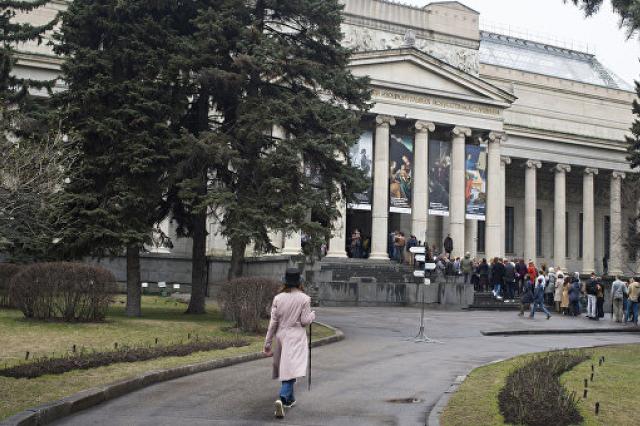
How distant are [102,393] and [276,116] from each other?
12.1 m

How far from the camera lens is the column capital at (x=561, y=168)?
2149 inches

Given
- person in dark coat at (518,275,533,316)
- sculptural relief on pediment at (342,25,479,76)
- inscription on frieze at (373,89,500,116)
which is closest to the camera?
person in dark coat at (518,275,533,316)

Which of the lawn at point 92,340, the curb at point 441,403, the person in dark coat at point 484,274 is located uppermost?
the person in dark coat at point 484,274

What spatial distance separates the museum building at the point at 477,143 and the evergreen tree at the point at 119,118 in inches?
507

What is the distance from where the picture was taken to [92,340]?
16.9m

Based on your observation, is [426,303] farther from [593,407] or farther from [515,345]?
[593,407]

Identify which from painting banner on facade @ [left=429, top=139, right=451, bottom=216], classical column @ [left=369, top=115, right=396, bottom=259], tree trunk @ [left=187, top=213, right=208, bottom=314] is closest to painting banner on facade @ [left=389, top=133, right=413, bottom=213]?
classical column @ [left=369, top=115, right=396, bottom=259]

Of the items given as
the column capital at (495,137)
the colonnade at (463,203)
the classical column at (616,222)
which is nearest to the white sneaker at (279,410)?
the colonnade at (463,203)

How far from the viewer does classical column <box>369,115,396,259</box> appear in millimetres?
42281

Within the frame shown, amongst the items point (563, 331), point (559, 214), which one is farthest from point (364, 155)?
point (559, 214)

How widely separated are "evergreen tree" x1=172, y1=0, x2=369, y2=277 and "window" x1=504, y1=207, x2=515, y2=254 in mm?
35336

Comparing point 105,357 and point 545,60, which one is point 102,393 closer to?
point 105,357

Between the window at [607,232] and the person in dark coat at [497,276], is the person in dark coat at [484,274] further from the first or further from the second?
the window at [607,232]

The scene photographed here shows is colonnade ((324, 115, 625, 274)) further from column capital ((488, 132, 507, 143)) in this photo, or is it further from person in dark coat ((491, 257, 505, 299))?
person in dark coat ((491, 257, 505, 299))
